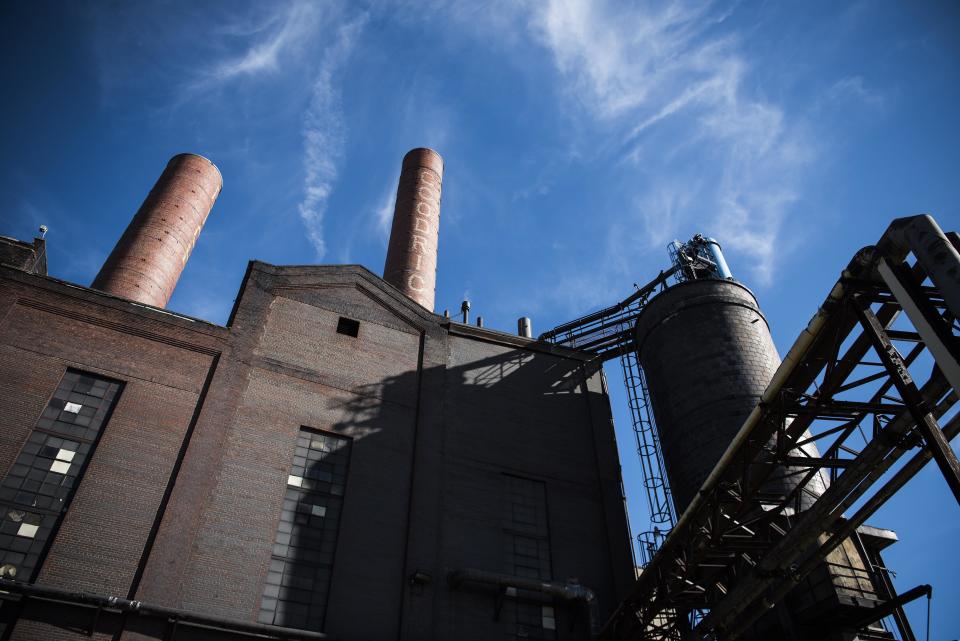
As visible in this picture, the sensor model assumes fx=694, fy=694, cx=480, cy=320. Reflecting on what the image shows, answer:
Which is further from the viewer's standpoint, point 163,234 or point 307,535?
point 163,234

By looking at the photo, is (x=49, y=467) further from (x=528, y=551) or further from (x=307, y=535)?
(x=528, y=551)

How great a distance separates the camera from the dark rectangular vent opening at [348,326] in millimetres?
17172

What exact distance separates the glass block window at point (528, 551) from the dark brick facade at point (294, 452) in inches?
3.6

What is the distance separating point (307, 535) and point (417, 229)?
49.8ft

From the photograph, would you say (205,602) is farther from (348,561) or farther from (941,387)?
(941,387)

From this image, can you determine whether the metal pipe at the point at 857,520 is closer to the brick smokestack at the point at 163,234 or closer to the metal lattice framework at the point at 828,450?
the metal lattice framework at the point at 828,450

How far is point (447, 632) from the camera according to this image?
521 inches

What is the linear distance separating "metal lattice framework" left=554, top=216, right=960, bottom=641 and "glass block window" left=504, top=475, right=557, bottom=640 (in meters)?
1.84

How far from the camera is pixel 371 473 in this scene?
14.8 metres

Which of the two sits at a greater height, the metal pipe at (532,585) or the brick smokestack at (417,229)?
the brick smokestack at (417,229)

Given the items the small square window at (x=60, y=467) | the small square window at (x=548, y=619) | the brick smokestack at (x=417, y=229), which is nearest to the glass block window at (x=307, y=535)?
the small square window at (x=60, y=467)

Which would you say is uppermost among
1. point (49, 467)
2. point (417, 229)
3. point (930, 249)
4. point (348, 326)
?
point (417, 229)

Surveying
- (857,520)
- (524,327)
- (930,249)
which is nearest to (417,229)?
(524,327)

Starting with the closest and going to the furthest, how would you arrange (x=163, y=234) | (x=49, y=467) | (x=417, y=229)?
(x=49, y=467)
(x=163, y=234)
(x=417, y=229)
